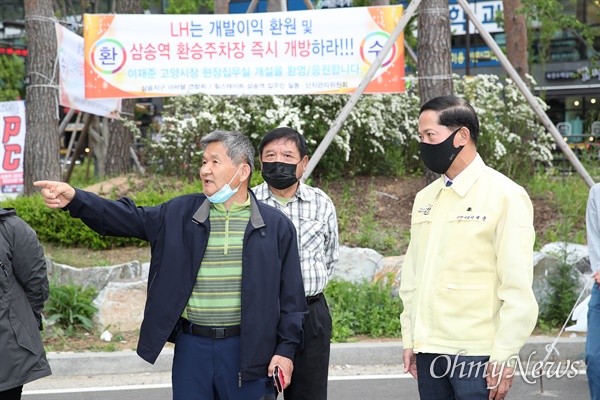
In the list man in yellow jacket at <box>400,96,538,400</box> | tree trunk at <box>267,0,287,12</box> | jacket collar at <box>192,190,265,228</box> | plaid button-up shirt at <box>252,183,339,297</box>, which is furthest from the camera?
tree trunk at <box>267,0,287,12</box>

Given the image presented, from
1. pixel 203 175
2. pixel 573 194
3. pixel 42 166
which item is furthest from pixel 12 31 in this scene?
pixel 203 175

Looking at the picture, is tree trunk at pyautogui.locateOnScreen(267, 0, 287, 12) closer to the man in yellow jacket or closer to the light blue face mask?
the light blue face mask

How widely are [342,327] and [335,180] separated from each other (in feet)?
13.6

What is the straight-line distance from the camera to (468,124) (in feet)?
12.4

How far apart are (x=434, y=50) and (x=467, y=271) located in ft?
26.0

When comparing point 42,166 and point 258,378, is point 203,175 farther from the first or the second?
point 42,166

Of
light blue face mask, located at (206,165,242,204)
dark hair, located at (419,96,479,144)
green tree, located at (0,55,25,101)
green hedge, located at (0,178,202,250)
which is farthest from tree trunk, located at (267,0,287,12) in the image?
green tree, located at (0,55,25,101)

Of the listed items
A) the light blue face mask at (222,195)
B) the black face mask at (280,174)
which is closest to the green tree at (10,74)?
the black face mask at (280,174)

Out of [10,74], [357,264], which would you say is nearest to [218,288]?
[357,264]

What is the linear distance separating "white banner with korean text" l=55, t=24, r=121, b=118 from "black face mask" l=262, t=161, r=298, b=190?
7.23 meters

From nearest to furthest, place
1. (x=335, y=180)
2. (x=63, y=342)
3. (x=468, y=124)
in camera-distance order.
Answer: (x=468, y=124), (x=63, y=342), (x=335, y=180)

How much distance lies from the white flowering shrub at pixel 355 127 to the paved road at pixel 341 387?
459 centimetres

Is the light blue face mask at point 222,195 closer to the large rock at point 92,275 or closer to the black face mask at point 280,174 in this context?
the black face mask at point 280,174

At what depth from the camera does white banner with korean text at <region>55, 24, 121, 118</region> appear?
36.7 ft
